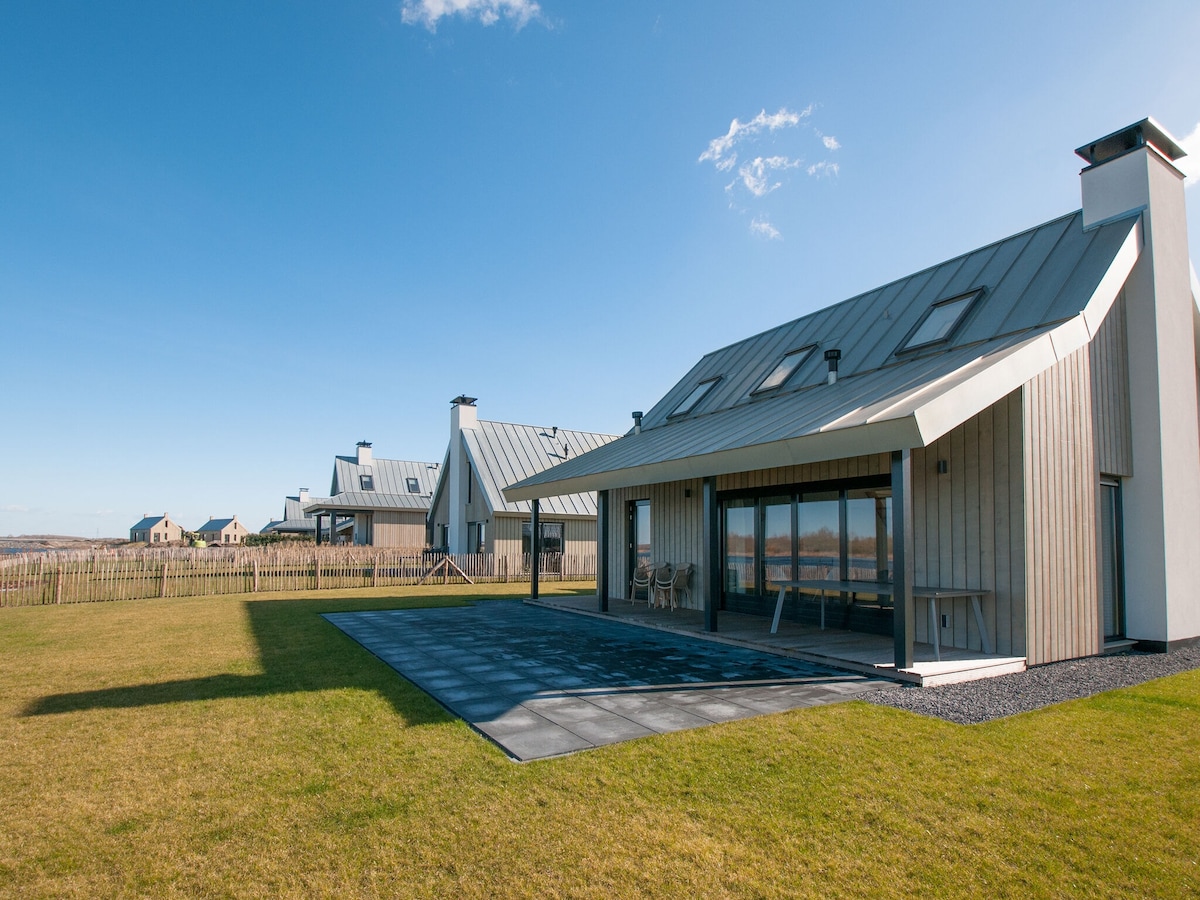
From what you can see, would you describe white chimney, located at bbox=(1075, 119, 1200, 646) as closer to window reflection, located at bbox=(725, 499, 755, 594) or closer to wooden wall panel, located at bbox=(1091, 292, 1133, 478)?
wooden wall panel, located at bbox=(1091, 292, 1133, 478)

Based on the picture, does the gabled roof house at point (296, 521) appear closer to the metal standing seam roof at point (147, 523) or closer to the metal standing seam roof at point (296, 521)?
the metal standing seam roof at point (296, 521)

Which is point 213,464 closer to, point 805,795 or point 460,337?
point 460,337

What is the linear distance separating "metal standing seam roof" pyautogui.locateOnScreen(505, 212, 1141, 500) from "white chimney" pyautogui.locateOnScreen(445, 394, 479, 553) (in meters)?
12.2

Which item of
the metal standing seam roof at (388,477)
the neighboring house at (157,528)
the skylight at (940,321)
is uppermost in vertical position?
the skylight at (940,321)

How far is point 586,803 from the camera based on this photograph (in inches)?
144

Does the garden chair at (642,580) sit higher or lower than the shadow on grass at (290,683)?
higher

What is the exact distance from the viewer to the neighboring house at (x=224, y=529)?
68.9 metres

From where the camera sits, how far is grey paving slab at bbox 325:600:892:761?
5.15m

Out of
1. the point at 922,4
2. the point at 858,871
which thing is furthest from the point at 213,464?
the point at 858,871

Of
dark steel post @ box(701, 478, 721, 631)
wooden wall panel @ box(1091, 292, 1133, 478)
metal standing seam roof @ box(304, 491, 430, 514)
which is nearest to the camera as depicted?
wooden wall panel @ box(1091, 292, 1133, 478)

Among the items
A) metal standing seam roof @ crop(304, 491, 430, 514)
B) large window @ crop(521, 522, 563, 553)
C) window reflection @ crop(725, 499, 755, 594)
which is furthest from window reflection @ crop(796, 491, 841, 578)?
metal standing seam roof @ crop(304, 491, 430, 514)

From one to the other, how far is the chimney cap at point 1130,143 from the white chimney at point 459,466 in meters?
20.2

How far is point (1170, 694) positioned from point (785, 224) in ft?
30.9

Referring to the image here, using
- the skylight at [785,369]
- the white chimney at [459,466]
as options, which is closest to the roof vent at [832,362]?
the skylight at [785,369]
